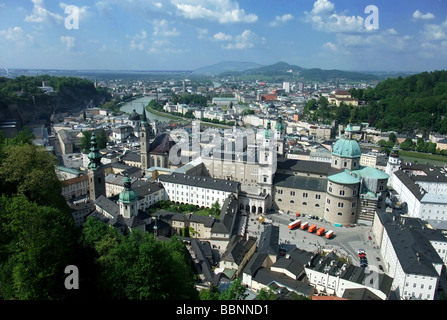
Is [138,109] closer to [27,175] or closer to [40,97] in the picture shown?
[40,97]


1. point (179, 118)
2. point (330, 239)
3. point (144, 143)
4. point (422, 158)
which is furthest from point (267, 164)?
point (179, 118)

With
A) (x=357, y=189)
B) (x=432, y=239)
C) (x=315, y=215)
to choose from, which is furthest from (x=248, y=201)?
(x=432, y=239)

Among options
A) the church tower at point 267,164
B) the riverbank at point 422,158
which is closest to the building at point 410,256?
the church tower at point 267,164

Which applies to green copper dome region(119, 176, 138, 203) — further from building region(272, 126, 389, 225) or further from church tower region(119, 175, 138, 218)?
building region(272, 126, 389, 225)

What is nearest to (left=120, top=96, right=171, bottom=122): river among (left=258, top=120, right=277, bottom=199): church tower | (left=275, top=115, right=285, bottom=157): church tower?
(left=275, top=115, right=285, bottom=157): church tower

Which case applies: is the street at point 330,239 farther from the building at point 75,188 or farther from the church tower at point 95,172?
the building at point 75,188

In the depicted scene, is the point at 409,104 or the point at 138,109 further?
the point at 138,109
